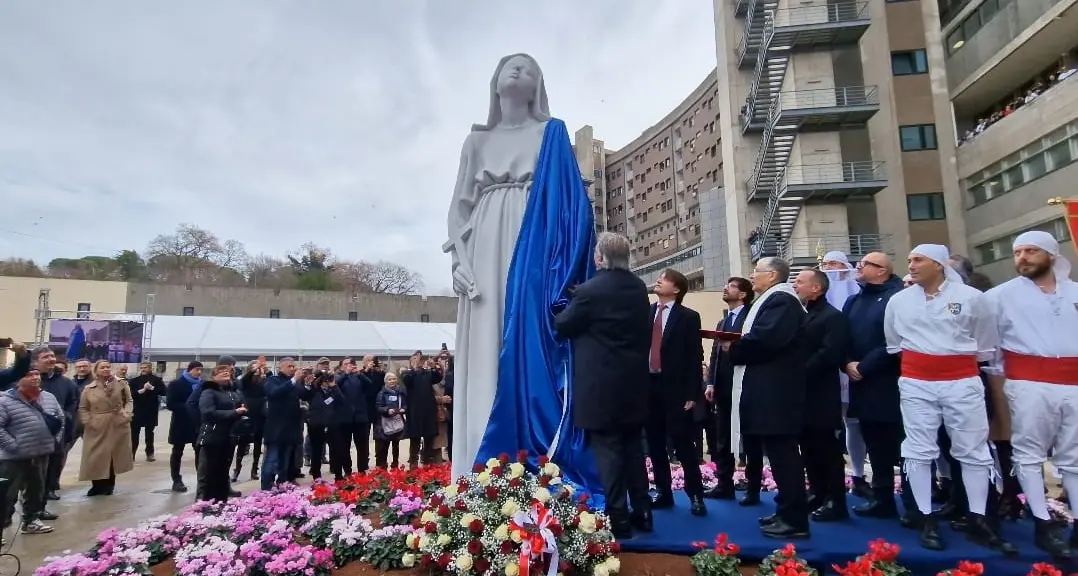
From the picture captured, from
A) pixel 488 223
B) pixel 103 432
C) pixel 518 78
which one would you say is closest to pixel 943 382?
pixel 488 223

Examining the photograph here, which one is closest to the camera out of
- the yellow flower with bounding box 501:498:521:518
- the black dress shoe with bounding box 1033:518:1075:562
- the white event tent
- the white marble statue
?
the yellow flower with bounding box 501:498:521:518

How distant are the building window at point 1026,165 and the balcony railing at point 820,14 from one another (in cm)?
765

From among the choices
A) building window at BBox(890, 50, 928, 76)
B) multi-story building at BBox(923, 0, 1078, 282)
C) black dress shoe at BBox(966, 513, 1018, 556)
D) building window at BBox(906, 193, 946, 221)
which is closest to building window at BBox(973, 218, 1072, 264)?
multi-story building at BBox(923, 0, 1078, 282)

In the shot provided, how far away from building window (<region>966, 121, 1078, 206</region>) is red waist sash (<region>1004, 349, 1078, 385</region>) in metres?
19.9

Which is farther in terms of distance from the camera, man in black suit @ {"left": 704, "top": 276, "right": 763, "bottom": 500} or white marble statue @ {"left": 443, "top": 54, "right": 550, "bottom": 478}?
man in black suit @ {"left": 704, "top": 276, "right": 763, "bottom": 500}

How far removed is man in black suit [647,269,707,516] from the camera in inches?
185

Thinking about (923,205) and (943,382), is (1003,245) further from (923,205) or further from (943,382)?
(943,382)

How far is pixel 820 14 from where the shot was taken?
982 inches

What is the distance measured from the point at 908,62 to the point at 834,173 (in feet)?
20.8

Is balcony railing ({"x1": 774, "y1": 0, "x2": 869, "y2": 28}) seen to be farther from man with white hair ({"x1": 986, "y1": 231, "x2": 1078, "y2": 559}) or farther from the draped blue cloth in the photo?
the draped blue cloth

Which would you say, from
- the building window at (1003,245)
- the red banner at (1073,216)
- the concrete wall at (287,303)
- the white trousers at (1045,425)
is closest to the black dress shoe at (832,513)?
the white trousers at (1045,425)

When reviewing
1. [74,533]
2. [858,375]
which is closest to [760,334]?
[858,375]

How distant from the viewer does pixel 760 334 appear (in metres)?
4.10

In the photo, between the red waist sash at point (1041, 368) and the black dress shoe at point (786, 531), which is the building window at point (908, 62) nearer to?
the red waist sash at point (1041, 368)
